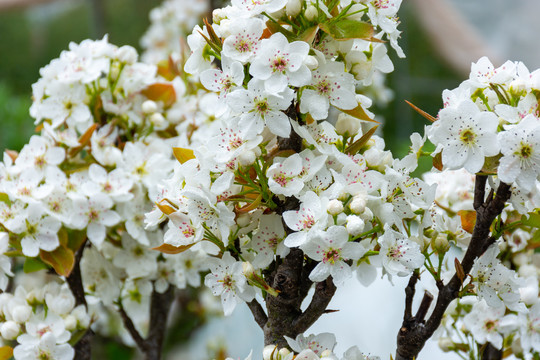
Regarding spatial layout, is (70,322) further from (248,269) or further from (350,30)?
(350,30)

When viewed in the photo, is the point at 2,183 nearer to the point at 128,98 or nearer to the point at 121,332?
the point at 128,98

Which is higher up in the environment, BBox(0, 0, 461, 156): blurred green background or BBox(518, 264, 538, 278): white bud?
BBox(518, 264, 538, 278): white bud

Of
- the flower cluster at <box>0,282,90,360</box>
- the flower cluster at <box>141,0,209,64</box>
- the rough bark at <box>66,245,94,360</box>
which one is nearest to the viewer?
the flower cluster at <box>0,282,90,360</box>

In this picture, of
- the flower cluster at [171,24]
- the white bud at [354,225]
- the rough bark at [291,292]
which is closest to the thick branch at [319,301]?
the rough bark at [291,292]

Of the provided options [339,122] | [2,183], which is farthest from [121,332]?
[339,122]

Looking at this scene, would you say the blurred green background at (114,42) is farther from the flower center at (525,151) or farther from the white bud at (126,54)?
the flower center at (525,151)

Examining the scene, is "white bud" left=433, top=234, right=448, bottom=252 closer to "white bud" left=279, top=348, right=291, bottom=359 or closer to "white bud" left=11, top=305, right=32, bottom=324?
"white bud" left=279, top=348, right=291, bottom=359

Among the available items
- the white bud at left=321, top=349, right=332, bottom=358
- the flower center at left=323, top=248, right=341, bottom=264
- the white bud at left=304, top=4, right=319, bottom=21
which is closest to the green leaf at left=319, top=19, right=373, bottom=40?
the white bud at left=304, top=4, right=319, bottom=21

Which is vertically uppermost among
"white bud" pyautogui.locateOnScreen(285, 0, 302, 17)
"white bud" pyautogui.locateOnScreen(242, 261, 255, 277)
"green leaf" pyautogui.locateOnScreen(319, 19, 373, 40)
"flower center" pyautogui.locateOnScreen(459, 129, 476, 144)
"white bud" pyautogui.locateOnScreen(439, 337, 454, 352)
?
"white bud" pyautogui.locateOnScreen(285, 0, 302, 17)
